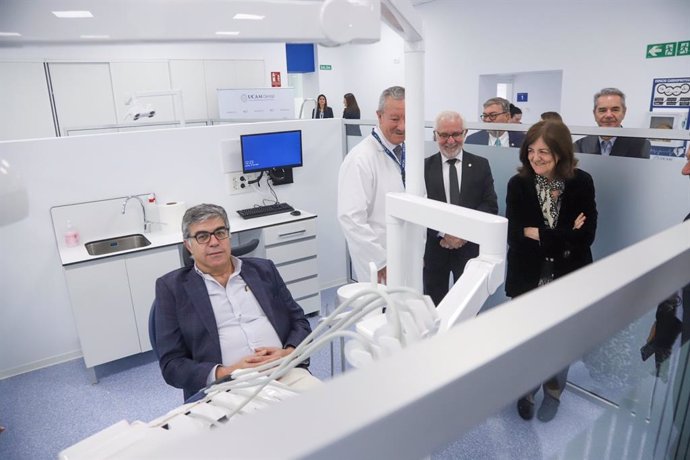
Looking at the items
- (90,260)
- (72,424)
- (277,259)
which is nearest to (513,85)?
(277,259)

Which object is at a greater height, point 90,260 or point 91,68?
point 91,68

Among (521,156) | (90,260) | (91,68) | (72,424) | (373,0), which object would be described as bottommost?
(72,424)

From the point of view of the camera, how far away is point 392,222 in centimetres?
106

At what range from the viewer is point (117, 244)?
10.7 ft

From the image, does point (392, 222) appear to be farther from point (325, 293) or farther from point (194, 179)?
point (325, 293)

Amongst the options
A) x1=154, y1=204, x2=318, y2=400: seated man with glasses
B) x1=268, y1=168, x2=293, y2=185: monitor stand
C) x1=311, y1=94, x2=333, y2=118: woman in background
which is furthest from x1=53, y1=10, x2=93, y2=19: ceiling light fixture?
x1=311, y1=94, x2=333, y2=118: woman in background

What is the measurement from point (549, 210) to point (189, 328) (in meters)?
1.62

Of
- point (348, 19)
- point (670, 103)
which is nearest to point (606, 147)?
point (348, 19)

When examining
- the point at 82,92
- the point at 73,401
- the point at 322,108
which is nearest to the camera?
the point at 73,401

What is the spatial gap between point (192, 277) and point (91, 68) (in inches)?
196

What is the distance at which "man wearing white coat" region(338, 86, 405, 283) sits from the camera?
2.28 metres

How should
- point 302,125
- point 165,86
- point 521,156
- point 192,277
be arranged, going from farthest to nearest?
point 165,86, point 302,125, point 521,156, point 192,277

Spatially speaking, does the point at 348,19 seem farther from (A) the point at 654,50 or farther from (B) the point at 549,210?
(A) the point at 654,50

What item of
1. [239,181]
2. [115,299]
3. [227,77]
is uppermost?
[227,77]
